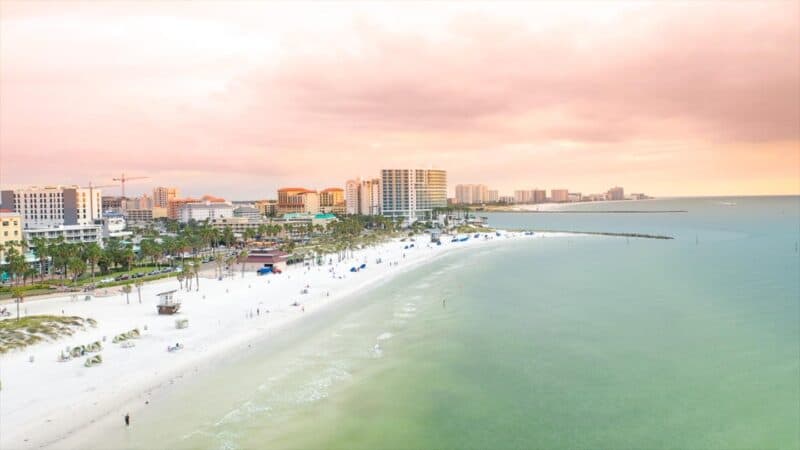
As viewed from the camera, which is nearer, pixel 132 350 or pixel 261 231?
pixel 132 350

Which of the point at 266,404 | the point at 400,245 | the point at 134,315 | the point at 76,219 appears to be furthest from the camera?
the point at 400,245

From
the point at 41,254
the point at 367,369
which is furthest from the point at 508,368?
the point at 41,254

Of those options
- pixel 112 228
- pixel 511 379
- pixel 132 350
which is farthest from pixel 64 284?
pixel 112 228

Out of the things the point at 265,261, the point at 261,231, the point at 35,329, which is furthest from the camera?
the point at 261,231

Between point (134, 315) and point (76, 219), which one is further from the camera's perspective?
point (76, 219)

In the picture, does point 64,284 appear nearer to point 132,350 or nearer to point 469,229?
point 132,350

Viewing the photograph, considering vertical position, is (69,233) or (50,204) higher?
(50,204)

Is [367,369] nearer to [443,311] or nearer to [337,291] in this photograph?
[443,311]

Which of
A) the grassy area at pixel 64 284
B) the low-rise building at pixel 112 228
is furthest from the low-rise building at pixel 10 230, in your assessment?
the low-rise building at pixel 112 228
